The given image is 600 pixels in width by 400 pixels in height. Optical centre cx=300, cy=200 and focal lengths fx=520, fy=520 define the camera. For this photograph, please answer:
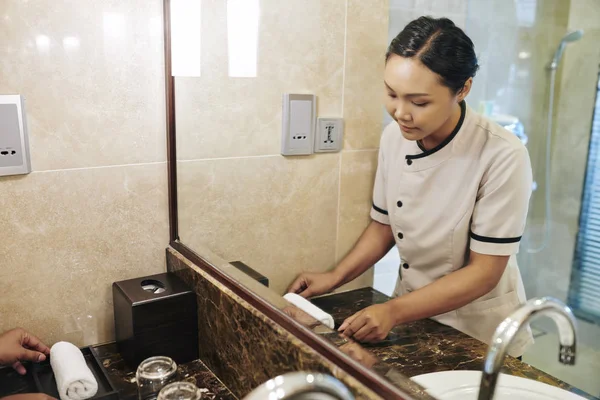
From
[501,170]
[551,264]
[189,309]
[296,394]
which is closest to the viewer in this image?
[296,394]

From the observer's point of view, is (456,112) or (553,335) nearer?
(553,335)

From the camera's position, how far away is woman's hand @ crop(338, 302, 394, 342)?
2.92ft

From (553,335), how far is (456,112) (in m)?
0.38

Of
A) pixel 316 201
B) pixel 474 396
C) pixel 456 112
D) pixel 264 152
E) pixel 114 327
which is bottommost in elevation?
pixel 114 327

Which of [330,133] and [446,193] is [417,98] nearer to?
[446,193]

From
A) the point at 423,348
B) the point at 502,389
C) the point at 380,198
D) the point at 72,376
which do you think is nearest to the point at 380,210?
the point at 380,198

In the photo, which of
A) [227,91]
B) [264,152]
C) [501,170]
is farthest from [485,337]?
[227,91]

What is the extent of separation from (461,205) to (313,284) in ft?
1.21

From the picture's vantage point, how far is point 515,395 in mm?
670

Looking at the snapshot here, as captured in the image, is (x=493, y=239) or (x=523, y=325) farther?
(x=493, y=239)

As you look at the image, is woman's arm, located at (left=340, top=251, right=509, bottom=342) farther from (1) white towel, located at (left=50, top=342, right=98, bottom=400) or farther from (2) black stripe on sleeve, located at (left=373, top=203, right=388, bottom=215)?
(1) white towel, located at (left=50, top=342, right=98, bottom=400)

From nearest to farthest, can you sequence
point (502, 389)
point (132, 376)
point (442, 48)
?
point (502, 389)
point (442, 48)
point (132, 376)

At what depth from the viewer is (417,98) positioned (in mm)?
873

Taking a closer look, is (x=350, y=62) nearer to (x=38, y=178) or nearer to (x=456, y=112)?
(x=456, y=112)
